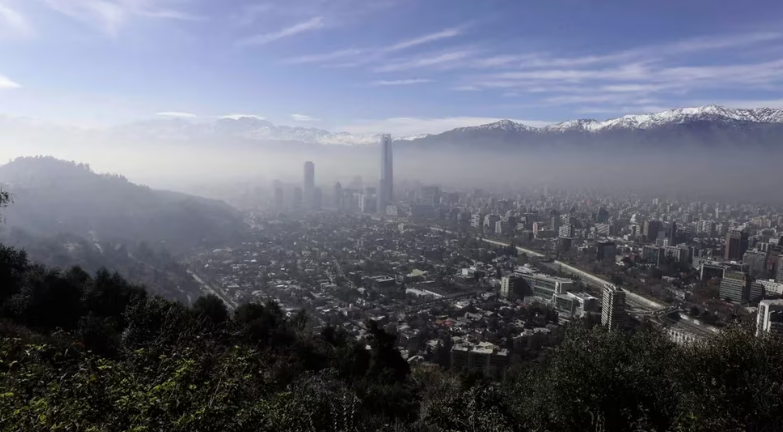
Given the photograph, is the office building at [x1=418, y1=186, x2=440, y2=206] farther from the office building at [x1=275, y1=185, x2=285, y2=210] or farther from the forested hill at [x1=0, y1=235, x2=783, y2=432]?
the forested hill at [x1=0, y1=235, x2=783, y2=432]

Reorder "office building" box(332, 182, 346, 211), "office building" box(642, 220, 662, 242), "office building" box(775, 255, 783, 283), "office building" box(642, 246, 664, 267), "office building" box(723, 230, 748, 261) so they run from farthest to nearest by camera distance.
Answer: "office building" box(332, 182, 346, 211) < "office building" box(642, 220, 662, 242) < "office building" box(723, 230, 748, 261) < "office building" box(642, 246, 664, 267) < "office building" box(775, 255, 783, 283)

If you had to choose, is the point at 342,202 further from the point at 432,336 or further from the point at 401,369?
the point at 401,369

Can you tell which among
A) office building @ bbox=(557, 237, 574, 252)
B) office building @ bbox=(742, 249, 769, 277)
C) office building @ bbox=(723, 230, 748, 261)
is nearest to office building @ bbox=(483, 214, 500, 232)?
office building @ bbox=(557, 237, 574, 252)

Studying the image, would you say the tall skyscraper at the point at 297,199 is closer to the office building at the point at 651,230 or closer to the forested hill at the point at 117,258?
the forested hill at the point at 117,258

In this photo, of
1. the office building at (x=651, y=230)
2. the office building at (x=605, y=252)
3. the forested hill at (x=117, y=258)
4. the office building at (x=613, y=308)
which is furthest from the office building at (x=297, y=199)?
the office building at (x=613, y=308)

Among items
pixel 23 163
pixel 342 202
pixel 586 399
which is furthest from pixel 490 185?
pixel 586 399

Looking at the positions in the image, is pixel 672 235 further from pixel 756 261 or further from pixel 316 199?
pixel 316 199

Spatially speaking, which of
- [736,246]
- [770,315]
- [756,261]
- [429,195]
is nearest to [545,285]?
[770,315]
